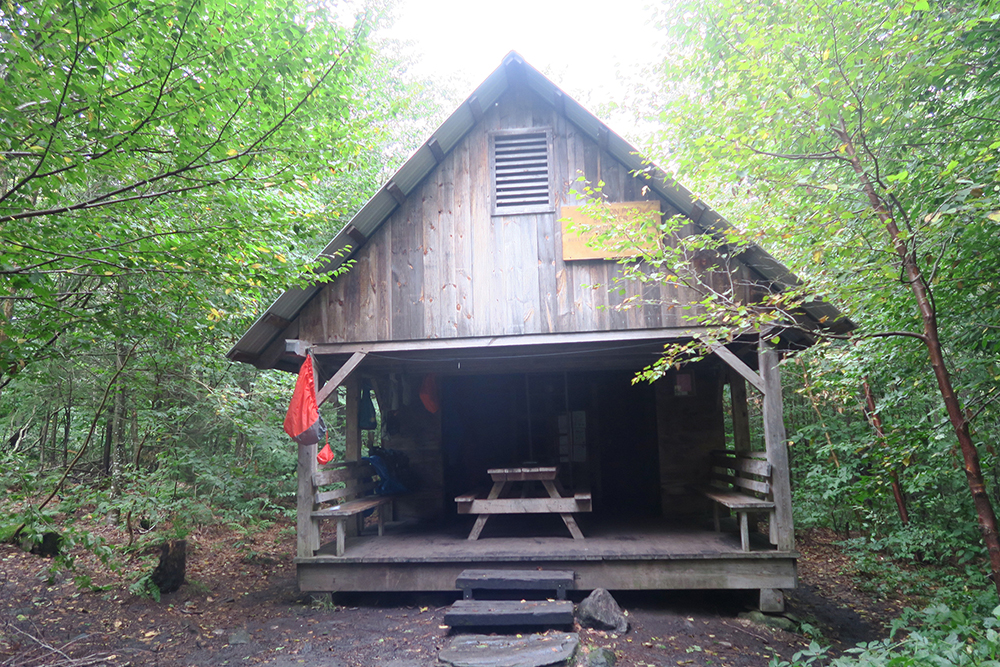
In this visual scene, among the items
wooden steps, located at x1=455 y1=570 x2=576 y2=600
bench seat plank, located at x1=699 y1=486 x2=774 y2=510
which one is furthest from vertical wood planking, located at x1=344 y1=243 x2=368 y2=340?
bench seat plank, located at x1=699 y1=486 x2=774 y2=510

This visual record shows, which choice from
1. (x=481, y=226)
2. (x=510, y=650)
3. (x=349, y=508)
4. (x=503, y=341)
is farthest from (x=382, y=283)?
(x=510, y=650)

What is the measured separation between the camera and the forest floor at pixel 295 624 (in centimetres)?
477

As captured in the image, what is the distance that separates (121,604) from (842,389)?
25.2 ft

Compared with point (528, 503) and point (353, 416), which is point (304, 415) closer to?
point (353, 416)

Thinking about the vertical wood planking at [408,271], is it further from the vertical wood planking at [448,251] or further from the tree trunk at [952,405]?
the tree trunk at [952,405]

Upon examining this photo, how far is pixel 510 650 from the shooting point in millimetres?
4648

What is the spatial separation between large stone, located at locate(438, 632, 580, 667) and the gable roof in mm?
3708

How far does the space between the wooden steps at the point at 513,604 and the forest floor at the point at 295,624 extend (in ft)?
0.82

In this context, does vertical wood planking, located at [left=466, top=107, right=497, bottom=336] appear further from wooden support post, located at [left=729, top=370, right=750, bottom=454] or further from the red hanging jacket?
wooden support post, located at [left=729, top=370, right=750, bottom=454]

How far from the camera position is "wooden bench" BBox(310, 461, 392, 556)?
6.31 metres

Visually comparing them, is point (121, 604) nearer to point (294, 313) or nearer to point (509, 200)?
point (294, 313)

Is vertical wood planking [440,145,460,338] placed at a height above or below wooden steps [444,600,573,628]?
above

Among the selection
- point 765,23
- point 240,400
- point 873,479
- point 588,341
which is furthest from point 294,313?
point 873,479

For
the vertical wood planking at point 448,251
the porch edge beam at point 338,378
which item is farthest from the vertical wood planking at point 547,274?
the porch edge beam at point 338,378
